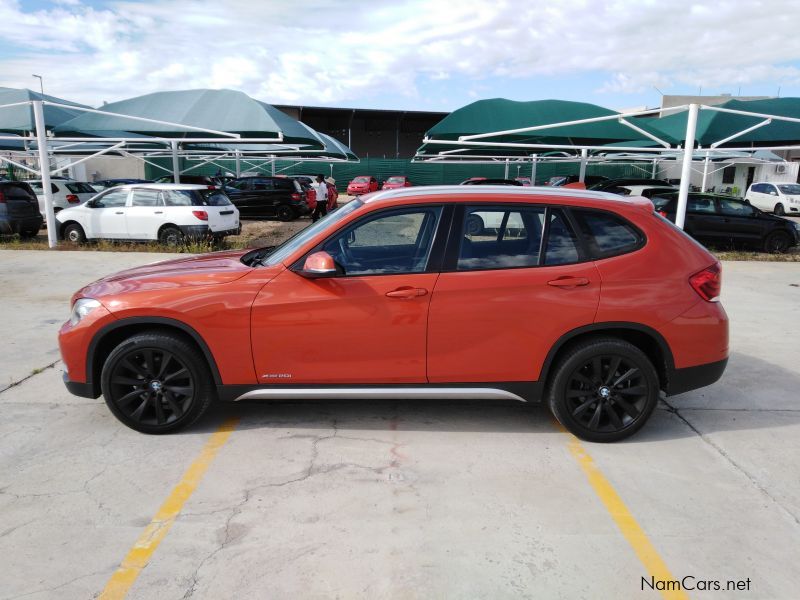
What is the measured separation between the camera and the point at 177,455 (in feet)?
13.0

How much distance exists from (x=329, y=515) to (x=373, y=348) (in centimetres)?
115

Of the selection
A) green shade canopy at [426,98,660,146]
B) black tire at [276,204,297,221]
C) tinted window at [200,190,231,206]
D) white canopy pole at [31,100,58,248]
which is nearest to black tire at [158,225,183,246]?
tinted window at [200,190,231,206]

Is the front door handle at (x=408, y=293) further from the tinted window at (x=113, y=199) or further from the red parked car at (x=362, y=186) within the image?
the red parked car at (x=362, y=186)

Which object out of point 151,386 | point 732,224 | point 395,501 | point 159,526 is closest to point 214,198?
point 151,386

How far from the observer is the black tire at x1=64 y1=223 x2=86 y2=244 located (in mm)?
14430

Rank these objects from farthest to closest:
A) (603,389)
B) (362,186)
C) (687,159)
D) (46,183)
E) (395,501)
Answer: (362,186), (46,183), (687,159), (603,389), (395,501)

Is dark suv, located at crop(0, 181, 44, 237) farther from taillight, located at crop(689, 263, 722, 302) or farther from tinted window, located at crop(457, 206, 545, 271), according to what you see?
taillight, located at crop(689, 263, 722, 302)

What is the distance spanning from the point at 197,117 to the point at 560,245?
14993 millimetres

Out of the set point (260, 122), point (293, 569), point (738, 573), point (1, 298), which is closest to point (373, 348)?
point (293, 569)

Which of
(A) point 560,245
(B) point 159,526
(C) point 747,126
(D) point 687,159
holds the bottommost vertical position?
(B) point 159,526

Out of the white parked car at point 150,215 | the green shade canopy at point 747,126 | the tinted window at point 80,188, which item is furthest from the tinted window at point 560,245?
the tinted window at point 80,188

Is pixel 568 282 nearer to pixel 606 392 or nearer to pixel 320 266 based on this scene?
pixel 606 392

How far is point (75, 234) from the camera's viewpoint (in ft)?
47.4

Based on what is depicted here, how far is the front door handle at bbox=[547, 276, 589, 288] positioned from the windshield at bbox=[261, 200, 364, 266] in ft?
4.70
